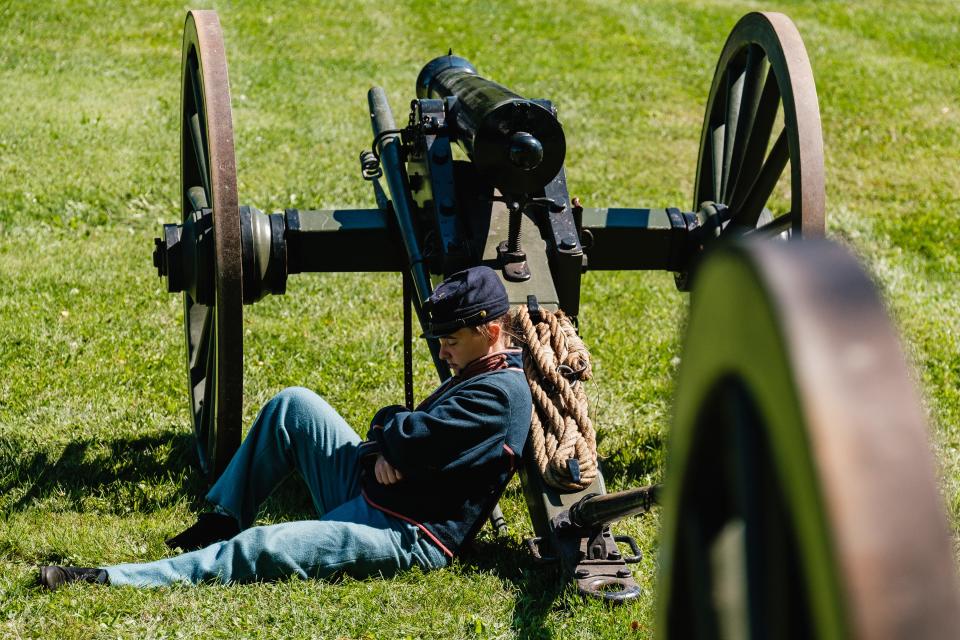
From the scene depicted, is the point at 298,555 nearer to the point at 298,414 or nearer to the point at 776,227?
the point at 298,414

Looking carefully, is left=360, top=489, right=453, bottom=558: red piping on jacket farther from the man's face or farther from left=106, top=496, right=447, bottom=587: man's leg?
the man's face

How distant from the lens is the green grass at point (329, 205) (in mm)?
3793

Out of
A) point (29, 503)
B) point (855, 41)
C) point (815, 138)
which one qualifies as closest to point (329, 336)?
point (29, 503)

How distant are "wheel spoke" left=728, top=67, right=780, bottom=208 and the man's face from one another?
154cm

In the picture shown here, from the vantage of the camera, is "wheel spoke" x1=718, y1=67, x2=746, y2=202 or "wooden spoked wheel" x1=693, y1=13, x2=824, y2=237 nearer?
"wooden spoked wheel" x1=693, y1=13, x2=824, y2=237

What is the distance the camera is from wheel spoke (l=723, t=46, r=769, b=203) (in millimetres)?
4672

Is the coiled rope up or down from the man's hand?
up

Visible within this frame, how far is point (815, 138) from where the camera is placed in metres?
4.03

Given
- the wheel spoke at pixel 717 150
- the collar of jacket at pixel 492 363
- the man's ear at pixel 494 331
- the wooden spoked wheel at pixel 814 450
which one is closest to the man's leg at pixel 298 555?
the collar of jacket at pixel 492 363

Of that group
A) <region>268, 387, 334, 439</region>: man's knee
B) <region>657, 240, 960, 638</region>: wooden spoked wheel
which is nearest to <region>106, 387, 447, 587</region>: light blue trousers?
<region>268, 387, 334, 439</region>: man's knee

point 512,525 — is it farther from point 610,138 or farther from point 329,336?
point 610,138

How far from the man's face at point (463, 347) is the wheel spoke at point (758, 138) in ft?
5.06

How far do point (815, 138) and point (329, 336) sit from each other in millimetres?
3095

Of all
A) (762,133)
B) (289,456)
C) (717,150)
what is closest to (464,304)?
(289,456)
